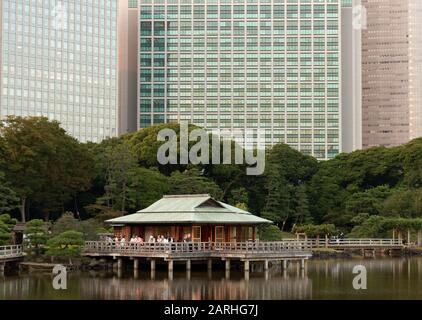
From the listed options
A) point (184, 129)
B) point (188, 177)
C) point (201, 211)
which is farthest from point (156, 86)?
point (201, 211)

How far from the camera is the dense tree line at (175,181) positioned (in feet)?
223

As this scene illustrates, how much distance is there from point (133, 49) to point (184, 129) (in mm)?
80526

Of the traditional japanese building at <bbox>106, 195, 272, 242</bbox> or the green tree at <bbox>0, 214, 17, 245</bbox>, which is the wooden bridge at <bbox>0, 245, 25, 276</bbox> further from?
the traditional japanese building at <bbox>106, 195, 272, 242</bbox>

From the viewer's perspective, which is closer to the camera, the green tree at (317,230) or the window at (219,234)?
the window at (219,234)

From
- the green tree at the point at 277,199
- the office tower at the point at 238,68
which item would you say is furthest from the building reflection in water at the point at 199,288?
the office tower at the point at 238,68

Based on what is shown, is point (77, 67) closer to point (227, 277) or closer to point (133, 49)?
point (133, 49)

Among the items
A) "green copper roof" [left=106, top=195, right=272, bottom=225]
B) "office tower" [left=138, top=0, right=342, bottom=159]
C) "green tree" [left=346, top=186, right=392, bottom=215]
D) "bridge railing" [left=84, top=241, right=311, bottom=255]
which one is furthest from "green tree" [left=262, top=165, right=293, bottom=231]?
"office tower" [left=138, top=0, right=342, bottom=159]

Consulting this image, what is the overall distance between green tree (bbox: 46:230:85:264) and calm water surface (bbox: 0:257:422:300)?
2815 mm

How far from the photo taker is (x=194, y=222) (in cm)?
5012

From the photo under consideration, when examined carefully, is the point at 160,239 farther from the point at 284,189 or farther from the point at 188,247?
the point at 284,189

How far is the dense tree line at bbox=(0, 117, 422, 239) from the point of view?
68000 mm

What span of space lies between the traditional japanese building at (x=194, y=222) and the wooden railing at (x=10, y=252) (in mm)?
6496

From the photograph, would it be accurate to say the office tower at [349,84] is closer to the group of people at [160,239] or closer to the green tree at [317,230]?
the green tree at [317,230]

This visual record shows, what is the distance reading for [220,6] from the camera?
533 feet
